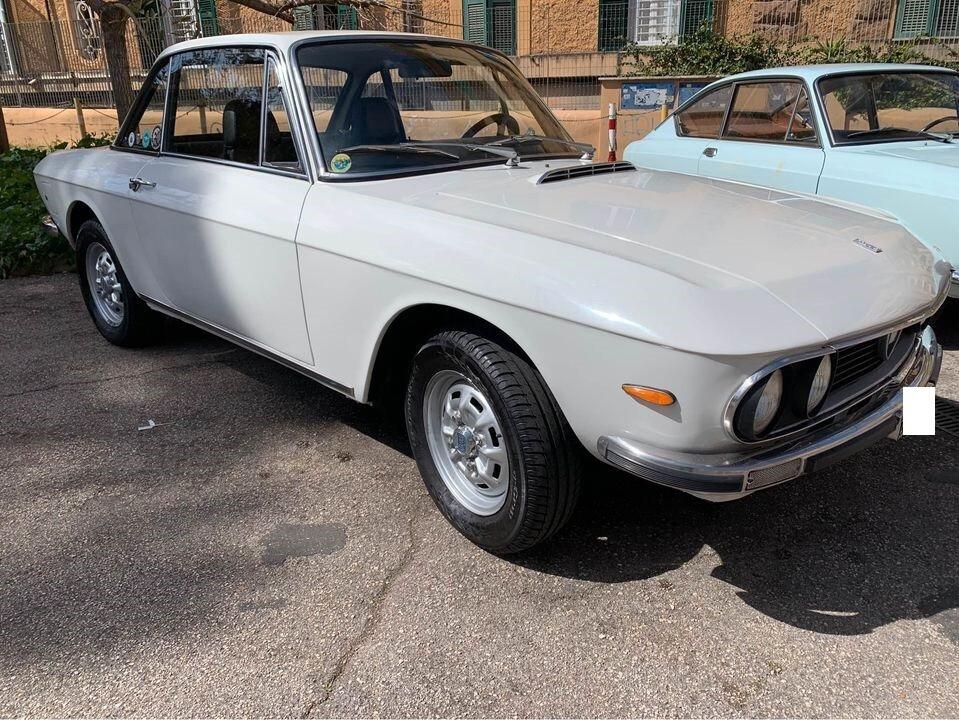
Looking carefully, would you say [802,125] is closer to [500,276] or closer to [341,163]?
[341,163]

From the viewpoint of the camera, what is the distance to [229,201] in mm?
3449

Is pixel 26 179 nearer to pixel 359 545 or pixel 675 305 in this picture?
pixel 359 545

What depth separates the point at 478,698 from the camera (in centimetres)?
222

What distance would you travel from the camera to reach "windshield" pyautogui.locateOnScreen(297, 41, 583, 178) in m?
3.29

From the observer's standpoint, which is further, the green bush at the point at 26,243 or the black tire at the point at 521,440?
the green bush at the point at 26,243

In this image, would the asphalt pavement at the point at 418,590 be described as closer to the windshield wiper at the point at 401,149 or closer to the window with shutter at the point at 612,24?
the windshield wiper at the point at 401,149

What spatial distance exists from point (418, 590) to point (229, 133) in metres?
2.27

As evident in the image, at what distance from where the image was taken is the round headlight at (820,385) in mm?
2252

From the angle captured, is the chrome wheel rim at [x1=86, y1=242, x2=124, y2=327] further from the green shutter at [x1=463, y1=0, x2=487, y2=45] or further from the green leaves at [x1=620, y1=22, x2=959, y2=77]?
the green shutter at [x1=463, y1=0, x2=487, y2=45]

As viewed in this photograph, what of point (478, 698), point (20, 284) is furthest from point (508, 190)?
point (20, 284)

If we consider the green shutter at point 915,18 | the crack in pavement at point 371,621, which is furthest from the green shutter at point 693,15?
the crack in pavement at point 371,621

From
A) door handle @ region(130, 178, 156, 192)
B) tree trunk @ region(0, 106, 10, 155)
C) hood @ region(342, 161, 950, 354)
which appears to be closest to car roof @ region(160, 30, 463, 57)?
door handle @ region(130, 178, 156, 192)

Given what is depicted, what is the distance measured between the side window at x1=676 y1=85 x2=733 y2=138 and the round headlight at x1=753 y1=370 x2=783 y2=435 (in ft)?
14.6

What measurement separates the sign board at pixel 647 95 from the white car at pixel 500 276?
8291mm
